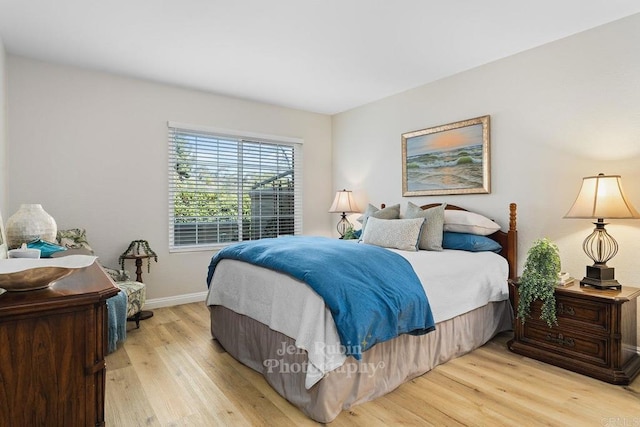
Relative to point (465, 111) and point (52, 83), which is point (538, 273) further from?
point (52, 83)

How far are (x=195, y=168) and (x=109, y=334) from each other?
206 cm

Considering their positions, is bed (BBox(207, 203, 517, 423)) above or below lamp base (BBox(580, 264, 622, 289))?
below

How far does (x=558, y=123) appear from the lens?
9.66 feet

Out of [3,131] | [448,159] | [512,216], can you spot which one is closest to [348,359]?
[512,216]

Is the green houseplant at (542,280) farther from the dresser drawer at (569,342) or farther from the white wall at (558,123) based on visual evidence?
the white wall at (558,123)

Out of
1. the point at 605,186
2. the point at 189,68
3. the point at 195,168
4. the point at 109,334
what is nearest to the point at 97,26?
the point at 189,68

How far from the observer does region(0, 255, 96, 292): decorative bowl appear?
42.9 inches

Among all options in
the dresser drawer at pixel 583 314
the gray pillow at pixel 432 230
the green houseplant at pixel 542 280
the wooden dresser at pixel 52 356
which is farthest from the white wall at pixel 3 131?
the dresser drawer at pixel 583 314

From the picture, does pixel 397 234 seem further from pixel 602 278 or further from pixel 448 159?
pixel 602 278

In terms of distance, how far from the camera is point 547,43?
2969 millimetres

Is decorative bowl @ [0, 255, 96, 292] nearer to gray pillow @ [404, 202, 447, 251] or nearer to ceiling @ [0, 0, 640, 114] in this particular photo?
ceiling @ [0, 0, 640, 114]

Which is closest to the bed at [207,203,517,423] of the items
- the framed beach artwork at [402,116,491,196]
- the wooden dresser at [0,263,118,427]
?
the framed beach artwork at [402,116,491,196]

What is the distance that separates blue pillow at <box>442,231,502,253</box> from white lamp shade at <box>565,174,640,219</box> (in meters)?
Result: 0.71

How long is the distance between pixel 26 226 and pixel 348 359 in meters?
1.89
